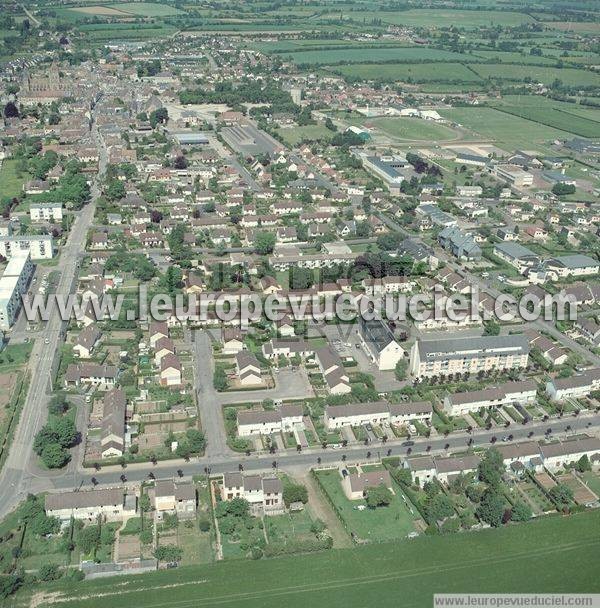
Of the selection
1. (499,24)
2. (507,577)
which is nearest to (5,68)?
(507,577)

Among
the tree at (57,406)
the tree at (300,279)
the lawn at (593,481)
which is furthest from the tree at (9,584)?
the tree at (300,279)

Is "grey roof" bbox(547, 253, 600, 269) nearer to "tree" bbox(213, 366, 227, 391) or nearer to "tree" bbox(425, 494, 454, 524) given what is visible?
"tree" bbox(213, 366, 227, 391)

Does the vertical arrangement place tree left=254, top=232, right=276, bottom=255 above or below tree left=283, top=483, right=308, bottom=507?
above

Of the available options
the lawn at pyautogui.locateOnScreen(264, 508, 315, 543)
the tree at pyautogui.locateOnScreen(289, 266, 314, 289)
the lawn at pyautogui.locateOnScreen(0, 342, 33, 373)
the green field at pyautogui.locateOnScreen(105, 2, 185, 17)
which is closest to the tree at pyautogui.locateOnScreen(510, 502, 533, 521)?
the lawn at pyautogui.locateOnScreen(264, 508, 315, 543)

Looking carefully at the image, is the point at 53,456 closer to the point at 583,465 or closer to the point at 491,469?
the point at 491,469

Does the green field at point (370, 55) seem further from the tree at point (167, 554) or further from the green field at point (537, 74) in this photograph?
the tree at point (167, 554)

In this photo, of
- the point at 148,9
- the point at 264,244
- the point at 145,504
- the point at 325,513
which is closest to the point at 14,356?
the point at 145,504

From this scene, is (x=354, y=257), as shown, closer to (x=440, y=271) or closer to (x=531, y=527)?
(x=440, y=271)
